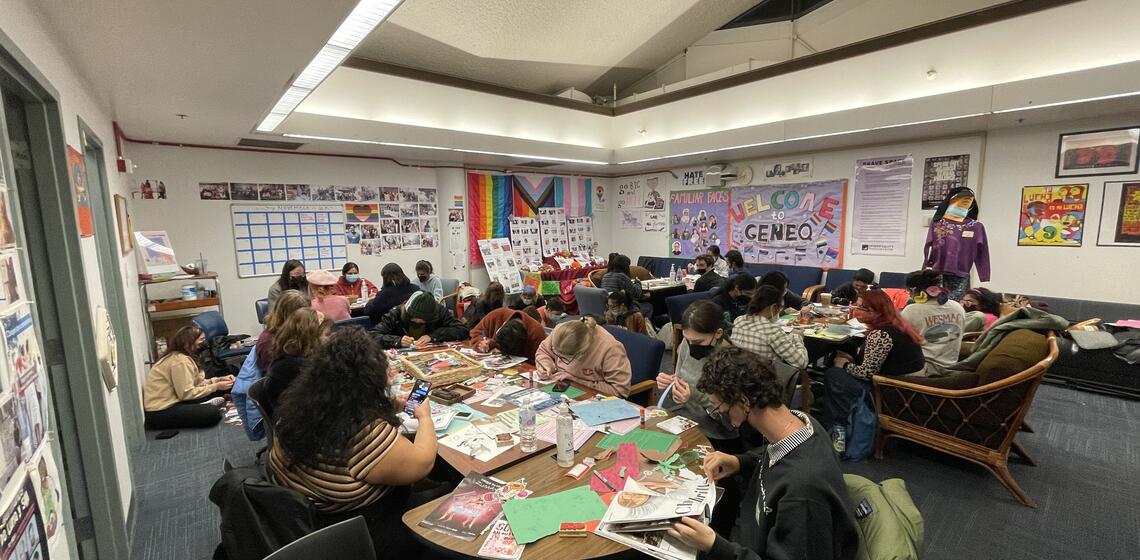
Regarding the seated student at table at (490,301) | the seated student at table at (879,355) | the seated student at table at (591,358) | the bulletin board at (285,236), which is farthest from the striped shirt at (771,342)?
the bulletin board at (285,236)

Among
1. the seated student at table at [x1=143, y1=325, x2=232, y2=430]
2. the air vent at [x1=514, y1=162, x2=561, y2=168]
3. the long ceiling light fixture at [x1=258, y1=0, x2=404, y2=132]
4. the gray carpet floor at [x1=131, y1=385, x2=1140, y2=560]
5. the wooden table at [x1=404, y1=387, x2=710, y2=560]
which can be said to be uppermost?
the air vent at [x1=514, y1=162, x2=561, y2=168]

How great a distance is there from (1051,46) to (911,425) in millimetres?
4223

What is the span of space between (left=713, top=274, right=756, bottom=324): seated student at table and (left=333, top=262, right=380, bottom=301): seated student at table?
456 centimetres

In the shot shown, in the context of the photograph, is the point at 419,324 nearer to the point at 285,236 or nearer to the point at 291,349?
the point at 291,349

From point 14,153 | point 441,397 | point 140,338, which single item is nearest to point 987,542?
point 441,397

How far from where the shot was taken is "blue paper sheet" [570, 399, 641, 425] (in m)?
2.38

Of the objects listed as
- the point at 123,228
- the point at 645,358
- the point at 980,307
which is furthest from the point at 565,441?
the point at 980,307

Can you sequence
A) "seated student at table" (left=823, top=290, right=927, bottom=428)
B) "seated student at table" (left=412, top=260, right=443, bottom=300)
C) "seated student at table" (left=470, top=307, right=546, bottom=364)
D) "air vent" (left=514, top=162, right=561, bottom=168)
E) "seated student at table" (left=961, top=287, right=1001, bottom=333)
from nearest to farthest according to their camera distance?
"seated student at table" (left=823, top=290, right=927, bottom=428), "seated student at table" (left=470, top=307, right=546, bottom=364), "seated student at table" (left=961, top=287, right=1001, bottom=333), "seated student at table" (left=412, top=260, right=443, bottom=300), "air vent" (left=514, top=162, right=561, bottom=168)

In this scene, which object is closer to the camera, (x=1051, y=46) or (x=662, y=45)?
(x=1051, y=46)

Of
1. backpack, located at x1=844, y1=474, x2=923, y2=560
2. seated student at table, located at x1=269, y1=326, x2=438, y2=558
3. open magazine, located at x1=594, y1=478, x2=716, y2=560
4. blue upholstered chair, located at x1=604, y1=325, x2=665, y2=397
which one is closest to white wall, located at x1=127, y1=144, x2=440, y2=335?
seated student at table, located at x1=269, y1=326, x2=438, y2=558

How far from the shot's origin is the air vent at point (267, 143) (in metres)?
5.43

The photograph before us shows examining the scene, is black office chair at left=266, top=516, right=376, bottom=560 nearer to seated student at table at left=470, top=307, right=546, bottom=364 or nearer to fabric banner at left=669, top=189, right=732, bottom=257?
seated student at table at left=470, top=307, right=546, bottom=364

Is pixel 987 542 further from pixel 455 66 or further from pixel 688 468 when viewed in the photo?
pixel 455 66

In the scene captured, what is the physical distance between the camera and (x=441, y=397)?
2711 mm
